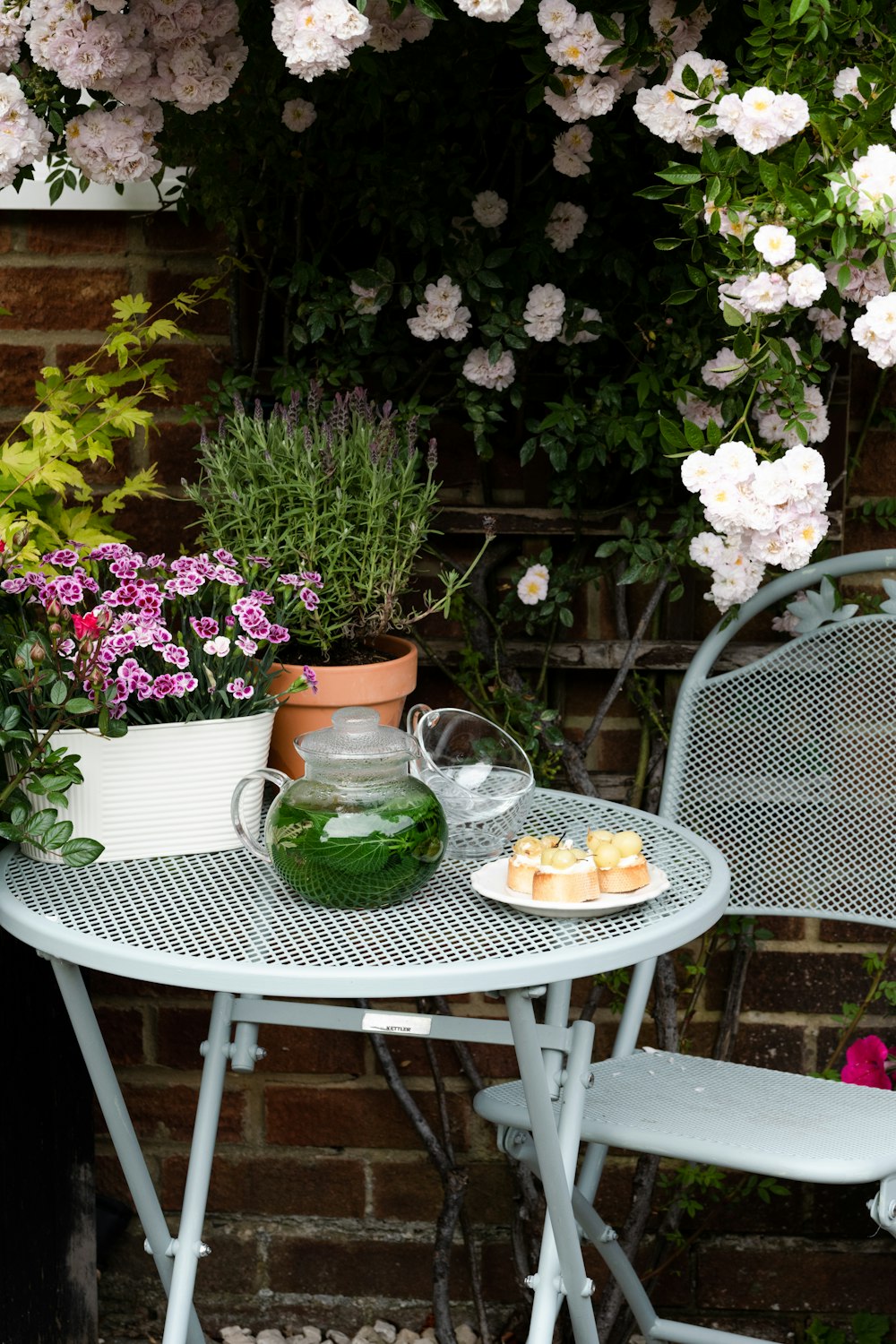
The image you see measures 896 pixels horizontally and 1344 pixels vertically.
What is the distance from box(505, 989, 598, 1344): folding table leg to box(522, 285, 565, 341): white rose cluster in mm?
942

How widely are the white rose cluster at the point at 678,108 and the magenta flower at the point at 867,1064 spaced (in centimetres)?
127

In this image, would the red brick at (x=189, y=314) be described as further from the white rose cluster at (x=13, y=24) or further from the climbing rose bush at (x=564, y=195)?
the white rose cluster at (x=13, y=24)

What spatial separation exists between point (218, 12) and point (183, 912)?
3.23ft

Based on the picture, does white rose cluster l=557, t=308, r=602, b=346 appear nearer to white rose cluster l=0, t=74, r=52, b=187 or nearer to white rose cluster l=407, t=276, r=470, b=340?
white rose cluster l=407, t=276, r=470, b=340

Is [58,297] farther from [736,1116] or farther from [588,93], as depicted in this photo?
[736,1116]

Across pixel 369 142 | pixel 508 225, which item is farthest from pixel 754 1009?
pixel 369 142

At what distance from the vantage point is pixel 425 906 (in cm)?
142

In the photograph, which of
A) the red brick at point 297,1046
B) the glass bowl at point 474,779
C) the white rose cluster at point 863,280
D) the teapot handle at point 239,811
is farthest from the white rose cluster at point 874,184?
the red brick at point 297,1046

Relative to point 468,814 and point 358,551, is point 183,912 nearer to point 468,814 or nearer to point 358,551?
point 468,814

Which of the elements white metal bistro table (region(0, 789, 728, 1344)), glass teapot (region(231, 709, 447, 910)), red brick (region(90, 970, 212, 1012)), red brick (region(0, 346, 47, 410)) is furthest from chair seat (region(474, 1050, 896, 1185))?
red brick (region(0, 346, 47, 410))

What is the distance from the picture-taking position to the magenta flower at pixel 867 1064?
2.05 m

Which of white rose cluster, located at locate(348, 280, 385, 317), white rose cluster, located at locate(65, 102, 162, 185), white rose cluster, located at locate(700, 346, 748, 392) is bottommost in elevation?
white rose cluster, located at locate(700, 346, 748, 392)

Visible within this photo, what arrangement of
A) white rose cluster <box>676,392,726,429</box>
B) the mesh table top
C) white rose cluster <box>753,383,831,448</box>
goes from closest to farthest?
the mesh table top
white rose cluster <box>753,383,831,448</box>
white rose cluster <box>676,392,726,429</box>

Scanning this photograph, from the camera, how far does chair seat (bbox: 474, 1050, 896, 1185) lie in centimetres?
146
